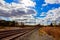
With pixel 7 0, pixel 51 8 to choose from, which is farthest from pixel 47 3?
pixel 7 0

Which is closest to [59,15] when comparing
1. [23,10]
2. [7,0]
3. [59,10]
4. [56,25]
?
[59,10]

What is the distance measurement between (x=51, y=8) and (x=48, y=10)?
213mm

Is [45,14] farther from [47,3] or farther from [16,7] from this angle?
[16,7]

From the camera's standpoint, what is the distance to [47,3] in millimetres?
12297

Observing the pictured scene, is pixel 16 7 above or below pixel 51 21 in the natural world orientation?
above

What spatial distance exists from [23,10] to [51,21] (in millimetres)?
1802

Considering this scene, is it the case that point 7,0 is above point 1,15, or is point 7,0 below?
above

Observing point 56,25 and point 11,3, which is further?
point 56,25

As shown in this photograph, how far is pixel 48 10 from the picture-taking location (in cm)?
1215

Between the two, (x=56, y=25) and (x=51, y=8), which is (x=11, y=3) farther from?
(x=56, y=25)

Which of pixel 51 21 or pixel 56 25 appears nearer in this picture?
pixel 51 21

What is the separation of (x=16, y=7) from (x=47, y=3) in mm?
1900

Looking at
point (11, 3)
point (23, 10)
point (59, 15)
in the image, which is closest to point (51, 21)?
point (59, 15)

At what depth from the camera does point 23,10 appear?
41.4ft
